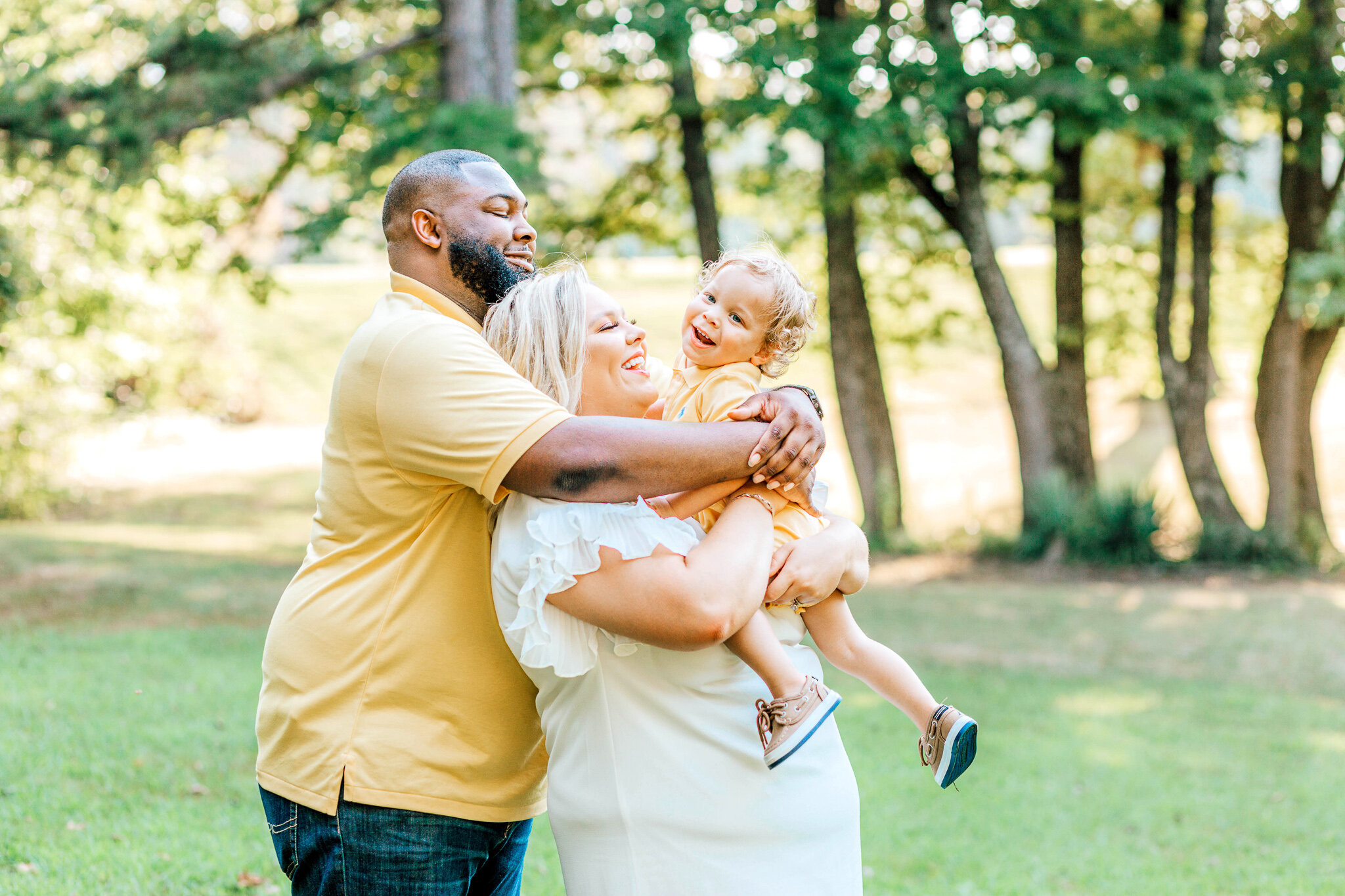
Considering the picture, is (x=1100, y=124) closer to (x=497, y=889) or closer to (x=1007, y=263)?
(x=497, y=889)

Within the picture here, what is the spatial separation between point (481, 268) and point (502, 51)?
9519 millimetres

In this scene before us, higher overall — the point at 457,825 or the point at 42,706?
the point at 457,825

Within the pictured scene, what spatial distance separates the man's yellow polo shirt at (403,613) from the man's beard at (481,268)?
0.19 metres

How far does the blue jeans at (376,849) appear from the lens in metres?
2.17

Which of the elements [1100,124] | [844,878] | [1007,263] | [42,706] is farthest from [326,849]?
[1007,263]

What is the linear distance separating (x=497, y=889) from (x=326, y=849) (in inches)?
19.6

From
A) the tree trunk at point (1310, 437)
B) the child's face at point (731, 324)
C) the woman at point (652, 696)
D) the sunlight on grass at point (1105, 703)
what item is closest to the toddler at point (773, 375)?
the child's face at point (731, 324)

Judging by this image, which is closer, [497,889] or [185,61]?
[497,889]

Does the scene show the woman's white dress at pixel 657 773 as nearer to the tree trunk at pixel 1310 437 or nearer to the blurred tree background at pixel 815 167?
the blurred tree background at pixel 815 167

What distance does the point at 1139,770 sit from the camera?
671 centimetres

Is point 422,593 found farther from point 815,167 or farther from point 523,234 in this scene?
point 815,167

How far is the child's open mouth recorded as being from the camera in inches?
110

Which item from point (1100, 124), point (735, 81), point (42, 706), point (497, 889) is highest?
point (735, 81)

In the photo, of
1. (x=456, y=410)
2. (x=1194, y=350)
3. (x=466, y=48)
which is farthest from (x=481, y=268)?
(x=1194, y=350)
